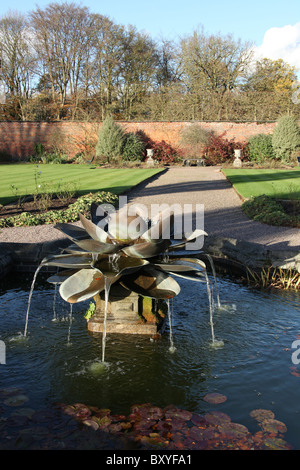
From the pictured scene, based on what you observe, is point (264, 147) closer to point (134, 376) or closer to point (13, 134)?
point (13, 134)

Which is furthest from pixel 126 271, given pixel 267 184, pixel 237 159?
pixel 237 159

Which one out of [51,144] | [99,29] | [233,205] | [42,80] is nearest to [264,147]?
[51,144]

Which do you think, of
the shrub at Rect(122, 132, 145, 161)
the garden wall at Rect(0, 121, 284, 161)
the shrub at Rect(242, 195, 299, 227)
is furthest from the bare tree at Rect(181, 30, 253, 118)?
the shrub at Rect(242, 195, 299, 227)

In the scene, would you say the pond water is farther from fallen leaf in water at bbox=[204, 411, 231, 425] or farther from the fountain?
the fountain

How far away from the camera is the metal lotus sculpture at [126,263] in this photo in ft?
9.82

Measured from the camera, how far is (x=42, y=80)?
32438mm

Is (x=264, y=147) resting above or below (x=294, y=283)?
above

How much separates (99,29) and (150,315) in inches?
1252

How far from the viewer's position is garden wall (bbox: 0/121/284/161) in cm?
2477

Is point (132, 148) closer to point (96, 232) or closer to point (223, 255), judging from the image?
point (223, 255)

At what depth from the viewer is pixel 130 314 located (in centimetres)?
340

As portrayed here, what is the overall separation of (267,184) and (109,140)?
35.6 feet

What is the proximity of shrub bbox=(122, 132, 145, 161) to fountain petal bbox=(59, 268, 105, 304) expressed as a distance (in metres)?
19.6

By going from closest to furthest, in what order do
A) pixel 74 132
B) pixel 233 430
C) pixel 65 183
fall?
pixel 233 430, pixel 65 183, pixel 74 132
